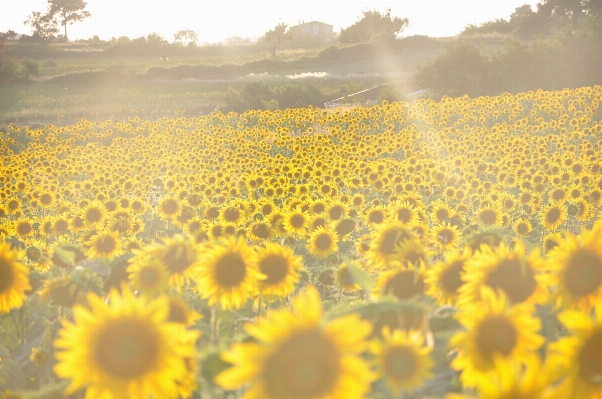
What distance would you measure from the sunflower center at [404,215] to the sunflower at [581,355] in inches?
128

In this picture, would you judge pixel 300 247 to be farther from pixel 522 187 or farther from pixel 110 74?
pixel 110 74

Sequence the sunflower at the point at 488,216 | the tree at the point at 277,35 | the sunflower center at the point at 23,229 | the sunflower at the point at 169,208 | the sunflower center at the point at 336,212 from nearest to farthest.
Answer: the sunflower at the point at 488,216 < the sunflower center at the point at 336,212 < the sunflower center at the point at 23,229 < the sunflower at the point at 169,208 < the tree at the point at 277,35

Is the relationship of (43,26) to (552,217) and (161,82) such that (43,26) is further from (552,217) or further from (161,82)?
(552,217)

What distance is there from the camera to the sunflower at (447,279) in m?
2.31

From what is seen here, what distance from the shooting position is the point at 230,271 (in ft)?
7.86

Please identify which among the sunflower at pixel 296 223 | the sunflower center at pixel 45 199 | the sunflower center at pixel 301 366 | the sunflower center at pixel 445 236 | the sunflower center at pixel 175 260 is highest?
the sunflower center at pixel 301 366

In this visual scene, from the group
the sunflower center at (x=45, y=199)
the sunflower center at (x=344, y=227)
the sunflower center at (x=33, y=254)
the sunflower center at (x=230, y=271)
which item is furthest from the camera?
the sunflower center at (x=45, y=199)

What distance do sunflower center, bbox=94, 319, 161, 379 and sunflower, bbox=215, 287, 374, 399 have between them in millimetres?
323

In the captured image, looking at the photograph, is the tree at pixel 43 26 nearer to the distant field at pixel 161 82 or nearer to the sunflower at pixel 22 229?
the distant field at pixel 161 82

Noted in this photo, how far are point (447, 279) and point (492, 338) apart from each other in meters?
0.78

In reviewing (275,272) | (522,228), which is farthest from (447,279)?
(522,228)

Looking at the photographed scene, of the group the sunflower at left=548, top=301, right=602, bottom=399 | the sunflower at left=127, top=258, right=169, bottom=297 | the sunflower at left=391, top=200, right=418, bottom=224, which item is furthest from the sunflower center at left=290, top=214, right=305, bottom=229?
the sunflower at left=548, top=301, right=602, bottom=399

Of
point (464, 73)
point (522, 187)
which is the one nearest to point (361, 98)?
point (464, 73)

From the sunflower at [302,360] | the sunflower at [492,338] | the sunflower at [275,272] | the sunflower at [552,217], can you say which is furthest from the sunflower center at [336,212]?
the sunflower at [302,360]
